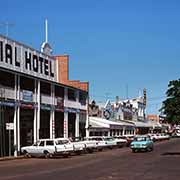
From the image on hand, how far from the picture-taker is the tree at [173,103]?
40156mm

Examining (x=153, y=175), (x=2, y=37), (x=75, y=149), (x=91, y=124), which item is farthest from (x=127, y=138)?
(x=153, y=175)

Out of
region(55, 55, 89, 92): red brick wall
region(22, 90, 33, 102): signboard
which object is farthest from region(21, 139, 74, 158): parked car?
region(55, 55, 89, 92): red brick wall

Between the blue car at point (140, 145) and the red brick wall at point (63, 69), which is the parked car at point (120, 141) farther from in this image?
the blue car at point (140, 145)

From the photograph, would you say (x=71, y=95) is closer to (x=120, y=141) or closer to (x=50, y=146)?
(x=120, y=141)

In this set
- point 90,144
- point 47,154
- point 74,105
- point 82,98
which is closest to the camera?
point 47,154

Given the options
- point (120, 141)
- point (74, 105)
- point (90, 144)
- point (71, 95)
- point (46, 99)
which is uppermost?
point (71, 95)

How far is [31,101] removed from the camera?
46.2 meters

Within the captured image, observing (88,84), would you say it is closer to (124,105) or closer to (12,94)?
(12,94)

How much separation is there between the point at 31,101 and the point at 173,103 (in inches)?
542

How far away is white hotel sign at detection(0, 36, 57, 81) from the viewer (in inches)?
1708

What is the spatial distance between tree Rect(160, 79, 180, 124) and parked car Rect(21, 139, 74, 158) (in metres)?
8.83

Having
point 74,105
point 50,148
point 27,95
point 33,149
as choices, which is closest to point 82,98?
point 74,105

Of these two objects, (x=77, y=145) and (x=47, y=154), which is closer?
(x=47, y=154)

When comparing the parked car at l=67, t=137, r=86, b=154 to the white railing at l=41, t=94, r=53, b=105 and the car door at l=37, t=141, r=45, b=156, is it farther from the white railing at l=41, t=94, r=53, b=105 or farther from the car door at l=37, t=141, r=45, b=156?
the white railing at l=41, t=94, r=53, b=105
